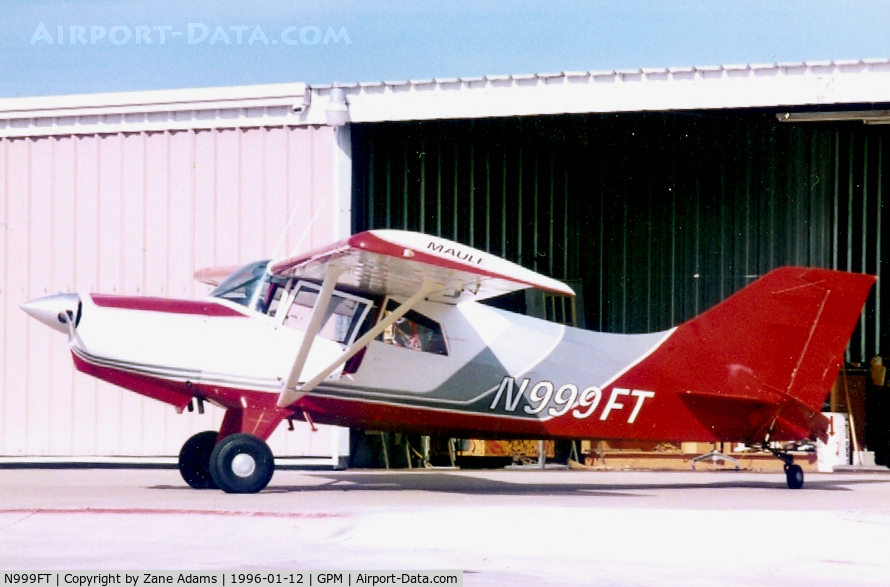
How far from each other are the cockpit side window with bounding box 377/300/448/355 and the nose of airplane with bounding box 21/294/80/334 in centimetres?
282

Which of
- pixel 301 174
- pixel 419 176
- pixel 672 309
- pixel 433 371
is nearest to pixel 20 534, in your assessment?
pixel 433 371

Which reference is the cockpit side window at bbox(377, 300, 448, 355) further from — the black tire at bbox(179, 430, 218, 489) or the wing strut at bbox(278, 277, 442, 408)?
the black tire at bbox(179, 430, 218, 489)

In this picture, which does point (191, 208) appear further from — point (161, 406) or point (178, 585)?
point (178, 585)

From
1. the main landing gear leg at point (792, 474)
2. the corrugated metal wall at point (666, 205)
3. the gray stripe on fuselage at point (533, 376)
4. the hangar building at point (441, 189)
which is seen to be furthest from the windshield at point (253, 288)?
the corrugated metal wall at point (666, 205)

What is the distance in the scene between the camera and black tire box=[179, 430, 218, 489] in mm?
12320

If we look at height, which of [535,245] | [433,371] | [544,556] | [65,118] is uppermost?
[65,118]

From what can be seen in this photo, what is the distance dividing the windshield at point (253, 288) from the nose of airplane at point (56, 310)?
1303 millimetres

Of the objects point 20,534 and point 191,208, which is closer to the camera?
point 20,534

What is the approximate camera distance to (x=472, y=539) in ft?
27.6

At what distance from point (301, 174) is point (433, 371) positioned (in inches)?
176

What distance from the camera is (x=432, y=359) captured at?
1205 cm

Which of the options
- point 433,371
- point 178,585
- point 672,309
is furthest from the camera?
point 672,309

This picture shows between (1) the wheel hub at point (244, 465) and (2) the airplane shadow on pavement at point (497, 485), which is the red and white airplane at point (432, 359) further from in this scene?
(2) the airplane shadow on pavement at point (497, 485)
